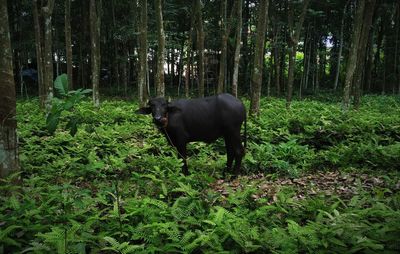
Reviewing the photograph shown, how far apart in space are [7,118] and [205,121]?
418cm

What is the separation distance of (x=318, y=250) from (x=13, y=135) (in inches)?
161

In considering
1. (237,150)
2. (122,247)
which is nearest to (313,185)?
(237,150)

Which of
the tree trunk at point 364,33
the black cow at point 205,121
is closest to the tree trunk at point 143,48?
the black cow at point 205,121

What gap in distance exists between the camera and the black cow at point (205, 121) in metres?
8.02

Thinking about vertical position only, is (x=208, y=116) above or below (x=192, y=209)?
above

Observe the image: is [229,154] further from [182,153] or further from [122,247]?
[122,247]

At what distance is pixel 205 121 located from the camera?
816 cm

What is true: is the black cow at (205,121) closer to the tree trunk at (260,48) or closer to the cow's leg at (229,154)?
the cow's leg at (229,154)

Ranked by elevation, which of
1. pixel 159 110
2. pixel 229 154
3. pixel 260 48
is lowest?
pixel 229 154

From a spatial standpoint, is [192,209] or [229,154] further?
[229,154]

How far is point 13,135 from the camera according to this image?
5.05m

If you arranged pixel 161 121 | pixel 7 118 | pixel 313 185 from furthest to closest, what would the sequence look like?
pixel 161 121, pixel 313 185, pixel 7 118

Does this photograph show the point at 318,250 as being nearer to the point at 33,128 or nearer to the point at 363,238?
the point at 363,238

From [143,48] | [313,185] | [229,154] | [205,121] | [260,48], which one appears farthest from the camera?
[143,48]
